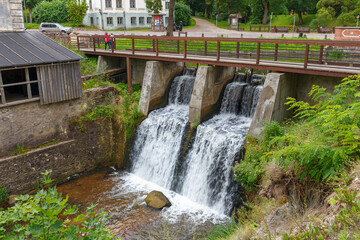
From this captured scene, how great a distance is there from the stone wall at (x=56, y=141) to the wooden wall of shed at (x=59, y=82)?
44cm

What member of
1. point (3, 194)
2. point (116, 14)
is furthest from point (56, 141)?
point (116, 14)

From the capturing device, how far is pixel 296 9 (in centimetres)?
4691

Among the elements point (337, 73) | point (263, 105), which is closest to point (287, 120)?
point (263, 105)

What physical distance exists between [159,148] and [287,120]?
618cm

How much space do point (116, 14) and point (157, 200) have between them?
1581 inches

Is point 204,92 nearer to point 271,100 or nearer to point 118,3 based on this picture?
point 271,100

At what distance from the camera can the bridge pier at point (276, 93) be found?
12570 millimetres

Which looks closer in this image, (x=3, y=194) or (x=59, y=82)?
(x=3, y=194)

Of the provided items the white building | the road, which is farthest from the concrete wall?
the white building

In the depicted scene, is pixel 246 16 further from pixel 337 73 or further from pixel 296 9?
pixel 337 73

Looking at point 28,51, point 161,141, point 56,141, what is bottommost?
point 161,141

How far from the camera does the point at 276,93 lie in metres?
12.5

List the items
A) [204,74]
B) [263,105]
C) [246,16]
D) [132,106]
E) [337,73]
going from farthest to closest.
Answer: [246,16]
[132,106]
[204,74]
[263,105]
[337,73]

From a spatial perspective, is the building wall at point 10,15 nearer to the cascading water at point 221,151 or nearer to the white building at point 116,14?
the cascading water at point 221,151
